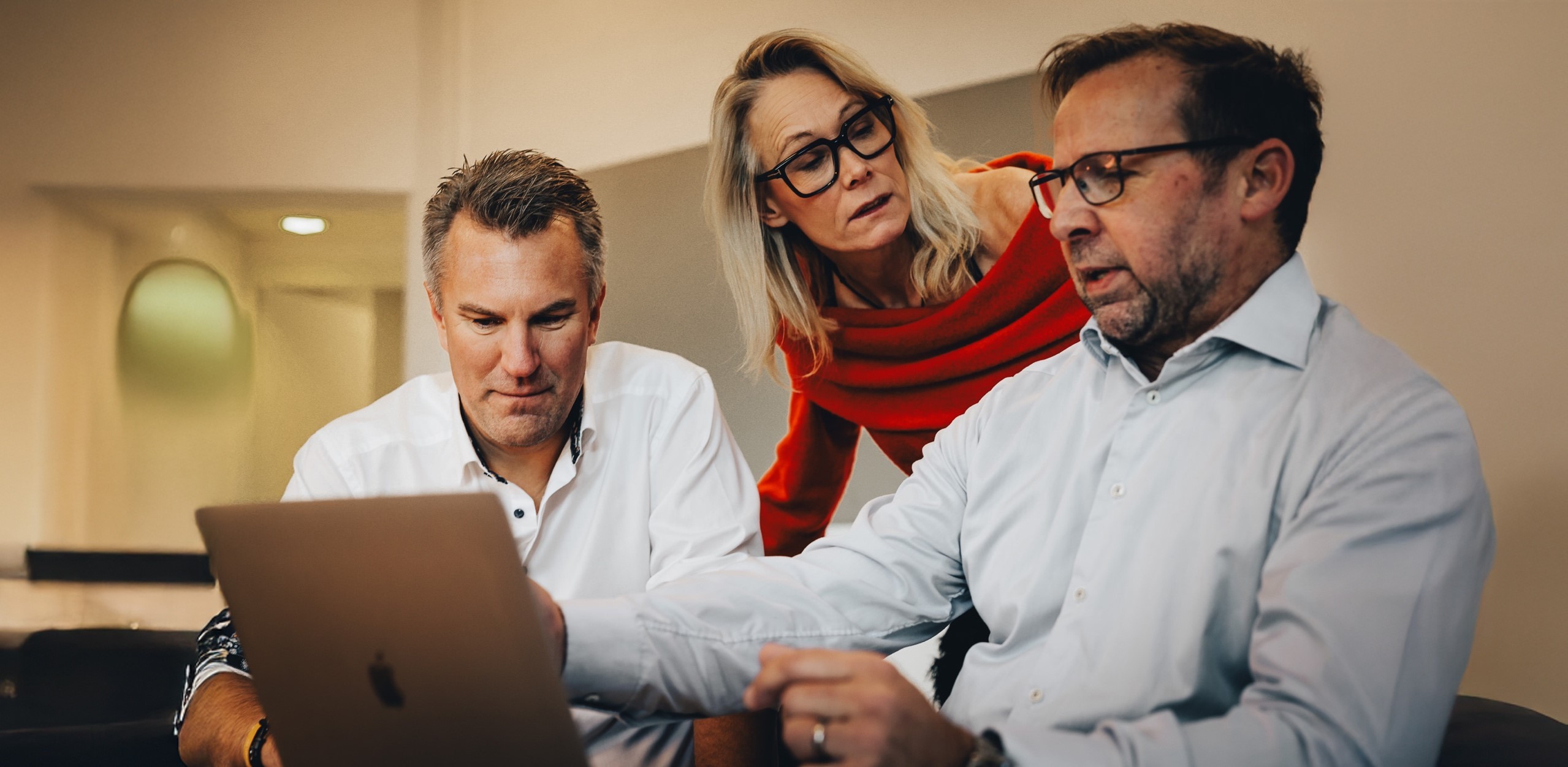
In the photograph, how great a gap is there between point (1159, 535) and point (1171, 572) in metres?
0.04

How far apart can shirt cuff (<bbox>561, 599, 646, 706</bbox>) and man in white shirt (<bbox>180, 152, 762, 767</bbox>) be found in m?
0.40

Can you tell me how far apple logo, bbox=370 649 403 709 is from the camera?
0.75m

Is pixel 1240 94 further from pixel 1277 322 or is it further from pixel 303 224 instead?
pixel 303 224

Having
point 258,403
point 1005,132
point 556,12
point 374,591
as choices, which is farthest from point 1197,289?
point 258,403

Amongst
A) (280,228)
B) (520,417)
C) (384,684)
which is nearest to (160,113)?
(280,228)

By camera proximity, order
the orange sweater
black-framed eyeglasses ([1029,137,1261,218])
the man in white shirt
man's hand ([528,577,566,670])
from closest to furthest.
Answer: man's hand ([528,577,566,670])
black-framed eyeglasses ([1029,137,1261,218])
the man in white shirt
the orange sweater

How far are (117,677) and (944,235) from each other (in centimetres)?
157

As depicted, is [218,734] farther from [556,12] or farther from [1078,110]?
[556,12]

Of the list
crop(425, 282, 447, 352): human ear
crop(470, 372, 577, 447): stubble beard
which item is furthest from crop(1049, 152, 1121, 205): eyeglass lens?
crop(425, 282, 447, 352): human ear

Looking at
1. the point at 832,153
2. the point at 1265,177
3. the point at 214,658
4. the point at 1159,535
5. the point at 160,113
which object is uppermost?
the point at 160,113

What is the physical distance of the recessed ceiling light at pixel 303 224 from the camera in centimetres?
285

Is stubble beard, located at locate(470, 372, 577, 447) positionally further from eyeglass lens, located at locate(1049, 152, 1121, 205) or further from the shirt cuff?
eyeglass lens, located at locate(1049, 152, 1121, 205)

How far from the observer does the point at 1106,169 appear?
1076 mm

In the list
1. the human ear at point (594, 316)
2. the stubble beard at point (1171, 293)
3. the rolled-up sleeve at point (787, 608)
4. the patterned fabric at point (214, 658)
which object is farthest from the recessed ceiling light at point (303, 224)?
the stubble beard at point (1171, 293)
